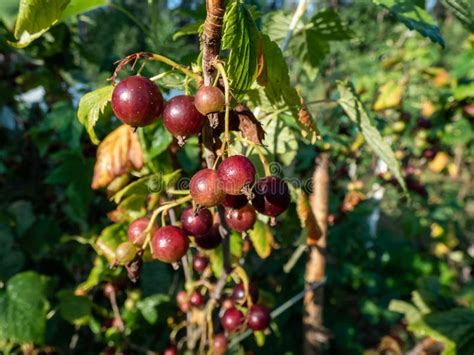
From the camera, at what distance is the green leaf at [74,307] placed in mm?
1180

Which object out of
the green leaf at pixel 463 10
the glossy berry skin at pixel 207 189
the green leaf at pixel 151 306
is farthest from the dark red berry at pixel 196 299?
the green leaf at pixel 463 10

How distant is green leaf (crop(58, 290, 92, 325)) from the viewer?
3.87 ft

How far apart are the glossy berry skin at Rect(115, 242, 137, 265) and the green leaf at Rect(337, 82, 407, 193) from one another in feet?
1.63

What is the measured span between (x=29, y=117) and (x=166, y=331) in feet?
3.68

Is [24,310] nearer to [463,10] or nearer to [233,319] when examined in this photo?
[233,319]

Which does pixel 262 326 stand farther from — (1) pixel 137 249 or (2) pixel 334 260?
(2) pixel 334 260

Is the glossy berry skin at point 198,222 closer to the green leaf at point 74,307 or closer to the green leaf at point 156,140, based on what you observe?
the green leaf at point 156,140

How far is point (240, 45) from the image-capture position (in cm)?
47

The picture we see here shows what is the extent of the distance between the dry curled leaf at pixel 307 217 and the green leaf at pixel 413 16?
0.39m

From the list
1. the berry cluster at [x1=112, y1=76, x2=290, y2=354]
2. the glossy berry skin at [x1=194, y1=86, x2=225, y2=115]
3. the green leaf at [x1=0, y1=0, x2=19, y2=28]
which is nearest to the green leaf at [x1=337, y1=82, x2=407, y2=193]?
→ the berry cluster at [x1=112, y1=76, x2=290, y2=354]

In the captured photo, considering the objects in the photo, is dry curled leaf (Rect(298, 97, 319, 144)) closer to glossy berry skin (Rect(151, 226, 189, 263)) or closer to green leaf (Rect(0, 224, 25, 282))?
glossy berry skin (Rect(151, 226, 189, 263))

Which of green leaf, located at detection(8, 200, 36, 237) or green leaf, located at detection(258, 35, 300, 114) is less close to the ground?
green leaf, located at detection(258, 35, 300, 114)

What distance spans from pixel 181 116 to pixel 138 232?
0.84 feet

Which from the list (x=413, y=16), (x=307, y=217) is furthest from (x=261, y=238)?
(x=413, y=16)
